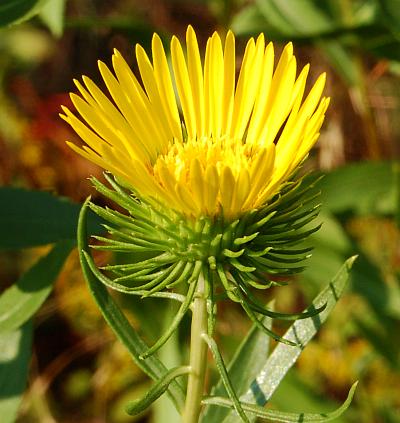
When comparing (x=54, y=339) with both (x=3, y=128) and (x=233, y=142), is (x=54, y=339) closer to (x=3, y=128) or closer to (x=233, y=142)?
(x=3, y=128)

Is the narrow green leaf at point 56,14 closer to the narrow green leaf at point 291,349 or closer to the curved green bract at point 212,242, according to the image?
→ the curved green bract at point 212,242

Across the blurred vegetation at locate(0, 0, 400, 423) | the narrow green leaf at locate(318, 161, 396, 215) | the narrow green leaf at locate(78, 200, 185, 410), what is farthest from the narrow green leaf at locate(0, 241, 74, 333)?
the narrow green leaf at locate(318, 161, 396, 215)

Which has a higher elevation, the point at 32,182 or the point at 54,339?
the point at 32,182

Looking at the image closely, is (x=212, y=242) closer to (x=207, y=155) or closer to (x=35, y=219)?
(x=207, y=155)

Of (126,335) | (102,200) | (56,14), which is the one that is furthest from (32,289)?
(102,200)

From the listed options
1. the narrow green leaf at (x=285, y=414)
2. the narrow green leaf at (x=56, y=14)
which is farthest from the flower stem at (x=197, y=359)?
the narrow green leaf at (x=56, y=14)

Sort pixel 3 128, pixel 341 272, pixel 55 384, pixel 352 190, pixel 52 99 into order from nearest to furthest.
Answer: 1. pixel 341 272
2. pixel 352 190
3. pixel 55 384
4. pixel 3 128
5. pixel 52 99

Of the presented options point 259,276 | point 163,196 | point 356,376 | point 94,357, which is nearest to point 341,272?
point 259,276
